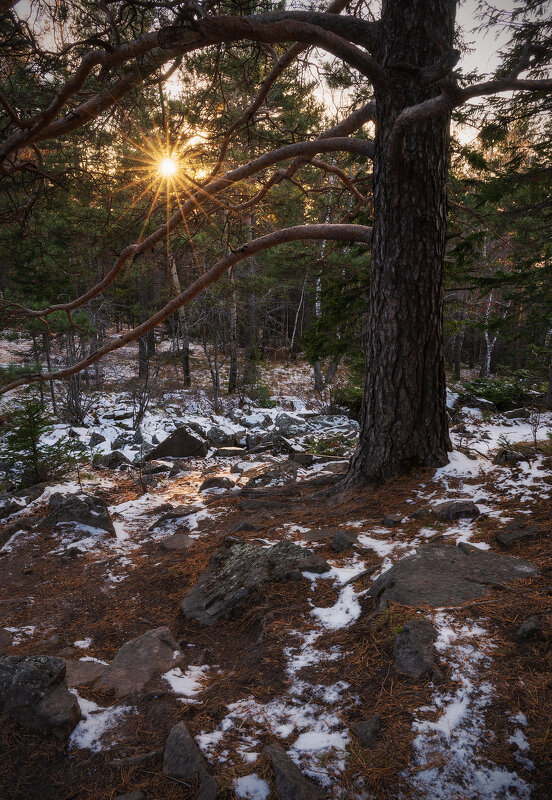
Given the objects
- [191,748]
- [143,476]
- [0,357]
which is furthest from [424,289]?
[0,357]

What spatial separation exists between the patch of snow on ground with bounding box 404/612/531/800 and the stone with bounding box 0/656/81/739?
1488 mm

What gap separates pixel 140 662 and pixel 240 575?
976mm

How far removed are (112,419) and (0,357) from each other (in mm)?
12016

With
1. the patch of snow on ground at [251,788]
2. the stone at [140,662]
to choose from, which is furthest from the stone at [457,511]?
the patch of snow on ground at [251,788]

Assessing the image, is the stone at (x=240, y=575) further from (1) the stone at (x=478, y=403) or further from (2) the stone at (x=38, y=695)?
(1) the stone at (x=478, y=403)

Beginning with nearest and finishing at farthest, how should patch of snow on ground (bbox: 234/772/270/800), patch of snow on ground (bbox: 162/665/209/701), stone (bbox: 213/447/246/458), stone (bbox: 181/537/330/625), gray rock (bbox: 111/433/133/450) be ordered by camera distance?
patch of snow on ground (bbox: 234/772/270/800) → patch of snow on ground (bbox: 162/665/209/701) → stone (bbox: 181/537/330/625) → stone (bbox: 213/447/246/458) → gray rock (bbox: 111/433/133/450)

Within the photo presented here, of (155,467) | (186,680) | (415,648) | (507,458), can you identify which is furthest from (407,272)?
(155,467)

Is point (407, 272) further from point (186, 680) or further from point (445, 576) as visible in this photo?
point (186, 680)

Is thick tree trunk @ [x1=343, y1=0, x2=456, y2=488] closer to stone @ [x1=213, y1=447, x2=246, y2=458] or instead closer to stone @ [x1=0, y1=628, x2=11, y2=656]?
stone @ [x1=0, y1=628, x2=11, y2=656]

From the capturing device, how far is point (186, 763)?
5.45 feet

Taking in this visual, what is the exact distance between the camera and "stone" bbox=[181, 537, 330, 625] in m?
2.98

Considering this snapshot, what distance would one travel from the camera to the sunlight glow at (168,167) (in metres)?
4.95

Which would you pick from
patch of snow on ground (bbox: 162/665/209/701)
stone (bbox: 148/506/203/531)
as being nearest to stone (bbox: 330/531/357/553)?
patch of snow on ground (bbox: 162/665/209/701)

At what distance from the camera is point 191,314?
14.0 m
